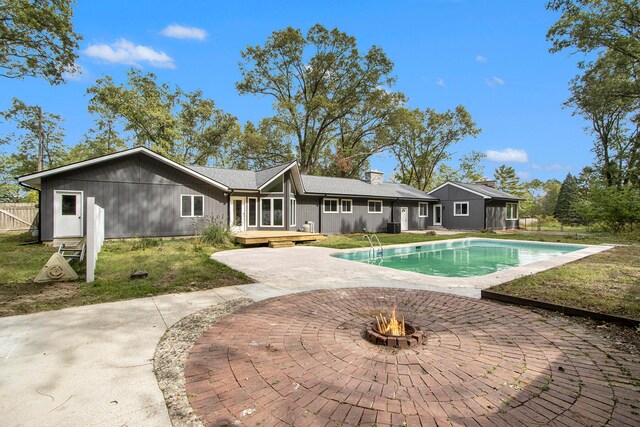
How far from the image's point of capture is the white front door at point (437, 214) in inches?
998

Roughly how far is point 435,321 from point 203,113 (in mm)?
28381

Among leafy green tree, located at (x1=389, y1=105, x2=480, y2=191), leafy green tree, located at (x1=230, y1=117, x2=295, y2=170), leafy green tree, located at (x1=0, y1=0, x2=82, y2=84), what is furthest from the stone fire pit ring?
leafy green tree, located at (x1=389, y1=105, x2=480, y2=191)

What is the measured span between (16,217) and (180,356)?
23495 millimetres

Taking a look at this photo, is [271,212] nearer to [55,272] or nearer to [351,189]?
[351,189]

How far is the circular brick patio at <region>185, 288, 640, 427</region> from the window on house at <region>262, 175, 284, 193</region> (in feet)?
41.3

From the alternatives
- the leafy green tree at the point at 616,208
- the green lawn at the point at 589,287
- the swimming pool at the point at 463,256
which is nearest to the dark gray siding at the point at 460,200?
the leafy green tree at the point at 616,208

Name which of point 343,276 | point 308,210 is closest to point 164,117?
point 308,210

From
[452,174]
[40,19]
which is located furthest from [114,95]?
[452,174]

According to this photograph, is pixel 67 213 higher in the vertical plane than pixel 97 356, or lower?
higher

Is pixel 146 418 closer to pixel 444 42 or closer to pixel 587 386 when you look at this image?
pixel 587 386

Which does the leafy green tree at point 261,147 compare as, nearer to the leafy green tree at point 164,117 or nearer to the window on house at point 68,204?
the leafy green tree at point 164,117

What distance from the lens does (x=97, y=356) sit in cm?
299

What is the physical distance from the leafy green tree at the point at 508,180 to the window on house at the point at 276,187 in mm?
41080

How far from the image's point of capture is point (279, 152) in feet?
96.8
